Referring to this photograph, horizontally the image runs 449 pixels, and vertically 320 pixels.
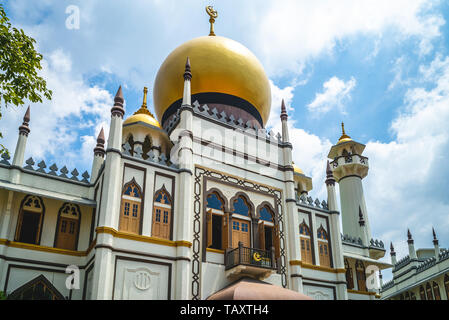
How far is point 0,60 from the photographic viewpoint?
9000mm

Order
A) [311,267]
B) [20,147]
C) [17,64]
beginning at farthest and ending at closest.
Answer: [311,267] < [20,147] < [17,64]

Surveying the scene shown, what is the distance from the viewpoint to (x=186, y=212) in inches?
547

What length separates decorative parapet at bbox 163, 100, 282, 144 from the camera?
1634cm

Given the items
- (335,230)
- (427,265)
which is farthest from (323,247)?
(427,265)

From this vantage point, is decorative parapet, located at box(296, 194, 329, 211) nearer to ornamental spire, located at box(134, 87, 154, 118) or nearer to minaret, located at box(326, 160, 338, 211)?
minaret, located at box(326, 160, 338, 211)

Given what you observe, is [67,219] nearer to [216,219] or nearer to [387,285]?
[216,219]

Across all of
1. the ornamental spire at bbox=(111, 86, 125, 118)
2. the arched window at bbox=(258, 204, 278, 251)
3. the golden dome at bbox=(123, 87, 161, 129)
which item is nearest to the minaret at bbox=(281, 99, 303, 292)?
the arched window at bbox=(258, 204, 278, 251)

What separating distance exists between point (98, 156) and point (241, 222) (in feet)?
20.4

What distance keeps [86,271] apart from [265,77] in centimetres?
1160

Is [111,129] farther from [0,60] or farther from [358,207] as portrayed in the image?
[358,207]

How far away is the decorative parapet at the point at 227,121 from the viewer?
16344 mm

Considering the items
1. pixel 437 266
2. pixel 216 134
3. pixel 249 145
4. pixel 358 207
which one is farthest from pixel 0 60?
pixel 437 266

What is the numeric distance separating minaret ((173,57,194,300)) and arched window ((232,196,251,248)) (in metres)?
1.83

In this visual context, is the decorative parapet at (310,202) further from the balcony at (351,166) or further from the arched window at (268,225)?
the balcony at (351,166)
